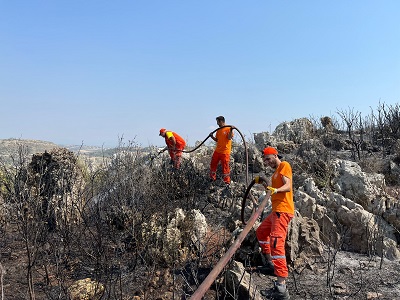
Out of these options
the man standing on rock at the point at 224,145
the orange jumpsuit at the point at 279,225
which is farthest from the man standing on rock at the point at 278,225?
the man standing on rock at the point at 224,145

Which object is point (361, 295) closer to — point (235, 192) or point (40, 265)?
point (235, 192)

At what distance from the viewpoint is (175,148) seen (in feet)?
29.0

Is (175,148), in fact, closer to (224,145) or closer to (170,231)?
(224,145)

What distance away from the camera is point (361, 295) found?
4.30 meters

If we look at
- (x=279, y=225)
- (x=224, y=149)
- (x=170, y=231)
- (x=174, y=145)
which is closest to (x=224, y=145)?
(x=224, y=149)

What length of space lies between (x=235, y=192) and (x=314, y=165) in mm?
2022

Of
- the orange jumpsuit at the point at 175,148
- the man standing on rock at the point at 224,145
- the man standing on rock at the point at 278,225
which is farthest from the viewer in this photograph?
the orange jumpsuit at the point at 175,148

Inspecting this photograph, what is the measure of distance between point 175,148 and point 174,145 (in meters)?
0.10

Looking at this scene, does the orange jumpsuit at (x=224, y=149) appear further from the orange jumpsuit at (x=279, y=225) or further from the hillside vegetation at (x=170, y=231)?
the orange jumpsuit at (x=279, y=225)

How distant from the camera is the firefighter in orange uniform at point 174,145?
28.6 ft

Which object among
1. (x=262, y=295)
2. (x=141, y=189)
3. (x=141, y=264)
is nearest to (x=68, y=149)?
(x=141, y=189)

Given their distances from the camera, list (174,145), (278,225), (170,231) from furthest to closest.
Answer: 1. (174,145)
2. (170,231)
3. (278,225)

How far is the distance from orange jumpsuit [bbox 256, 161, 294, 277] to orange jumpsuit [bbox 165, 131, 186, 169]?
423 centimetres

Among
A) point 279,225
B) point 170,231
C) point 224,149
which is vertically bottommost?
point 170,231
